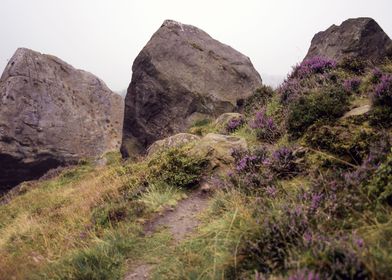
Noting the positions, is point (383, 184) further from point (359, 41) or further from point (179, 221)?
point (359, 41)

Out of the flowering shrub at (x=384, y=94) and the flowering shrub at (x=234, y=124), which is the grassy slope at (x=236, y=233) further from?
the flowering shrub at (x=234, y=124)

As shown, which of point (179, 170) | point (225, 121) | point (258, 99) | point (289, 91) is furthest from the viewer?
point (258, 99)

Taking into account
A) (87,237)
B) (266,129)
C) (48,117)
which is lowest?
(87,237)

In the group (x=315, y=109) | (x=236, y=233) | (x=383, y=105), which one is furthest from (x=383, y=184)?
(x=315, y=109)

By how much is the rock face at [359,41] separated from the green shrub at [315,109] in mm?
7475

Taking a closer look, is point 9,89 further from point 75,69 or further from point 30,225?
point 30,225

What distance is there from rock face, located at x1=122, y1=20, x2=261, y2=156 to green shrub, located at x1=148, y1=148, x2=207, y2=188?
30.6ft

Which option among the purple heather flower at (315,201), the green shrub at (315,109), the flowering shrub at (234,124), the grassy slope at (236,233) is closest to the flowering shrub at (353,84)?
the grassy slope at (236,233)

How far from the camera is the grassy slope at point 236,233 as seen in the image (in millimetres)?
3520

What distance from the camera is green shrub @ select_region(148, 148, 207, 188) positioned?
8.06m

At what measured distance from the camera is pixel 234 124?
1230 centimetres

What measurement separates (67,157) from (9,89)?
576 centimetres

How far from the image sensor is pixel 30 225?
9.59 meters

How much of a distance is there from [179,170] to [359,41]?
11115mm
